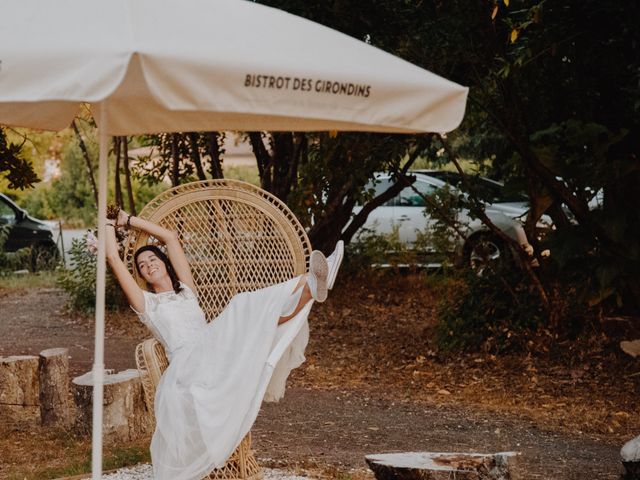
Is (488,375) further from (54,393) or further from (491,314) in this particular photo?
(54,393)

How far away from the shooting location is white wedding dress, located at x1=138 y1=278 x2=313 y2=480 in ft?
15.1

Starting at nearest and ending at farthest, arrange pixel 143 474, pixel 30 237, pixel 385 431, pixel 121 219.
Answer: pixel 121 219 → pixel 143 474 → pixel 385 431 → pixel 30 237

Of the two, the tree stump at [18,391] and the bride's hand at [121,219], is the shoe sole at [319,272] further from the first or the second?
the tree stump at [18,391]

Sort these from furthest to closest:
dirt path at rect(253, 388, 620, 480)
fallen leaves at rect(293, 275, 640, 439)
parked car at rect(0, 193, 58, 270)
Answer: parked car at rect(0, 193, 58, 270) < fallen leaves at rect(293, 275, 640, 439) < dirt path at rect(253, 388, 620, 480)

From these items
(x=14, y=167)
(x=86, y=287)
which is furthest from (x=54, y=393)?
(x=86, y=287)

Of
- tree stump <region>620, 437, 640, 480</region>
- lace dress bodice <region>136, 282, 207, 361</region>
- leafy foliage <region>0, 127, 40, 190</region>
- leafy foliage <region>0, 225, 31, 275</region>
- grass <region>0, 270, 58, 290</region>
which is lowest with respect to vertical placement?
tree stump <region>620, 437, 640, 480</region>

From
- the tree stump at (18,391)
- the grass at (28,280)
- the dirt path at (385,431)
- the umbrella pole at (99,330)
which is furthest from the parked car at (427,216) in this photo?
the umbrella pole at (99,330)

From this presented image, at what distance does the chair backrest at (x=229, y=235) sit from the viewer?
524 cm

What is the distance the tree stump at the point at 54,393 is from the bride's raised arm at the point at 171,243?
1.73m

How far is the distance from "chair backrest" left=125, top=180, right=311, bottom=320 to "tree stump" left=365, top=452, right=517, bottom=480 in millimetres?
1103

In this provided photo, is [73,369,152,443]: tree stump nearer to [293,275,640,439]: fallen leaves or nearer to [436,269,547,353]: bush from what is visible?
[293,275,640,439]: fallen leaves

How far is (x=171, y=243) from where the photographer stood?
5.23m

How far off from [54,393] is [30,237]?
10.1 meters

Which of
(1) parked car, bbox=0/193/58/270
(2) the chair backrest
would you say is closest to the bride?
(2) the chair backrest
